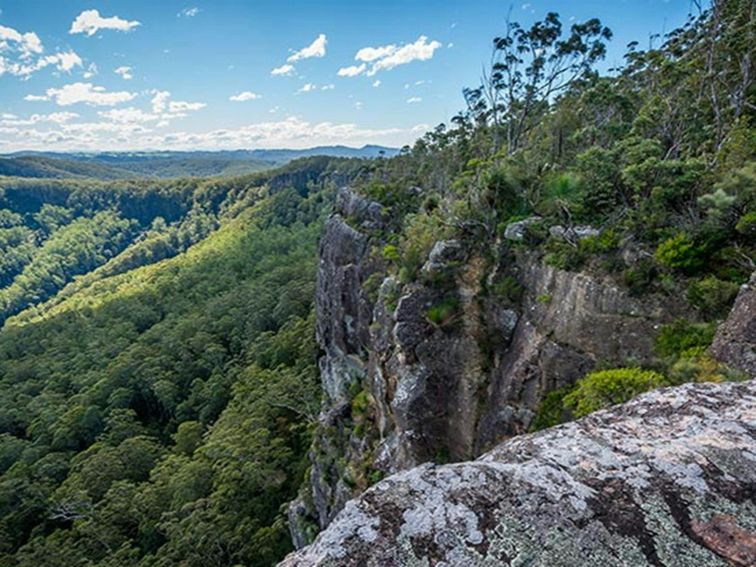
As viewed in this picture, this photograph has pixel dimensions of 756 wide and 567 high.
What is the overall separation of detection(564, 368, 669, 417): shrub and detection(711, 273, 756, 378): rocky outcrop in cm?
107

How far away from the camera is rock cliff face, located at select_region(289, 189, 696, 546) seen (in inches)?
426

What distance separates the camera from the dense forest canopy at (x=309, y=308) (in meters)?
10.6

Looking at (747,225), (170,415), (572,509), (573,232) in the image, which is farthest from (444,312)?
(170,415)

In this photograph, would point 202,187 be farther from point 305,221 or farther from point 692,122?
point 692,122

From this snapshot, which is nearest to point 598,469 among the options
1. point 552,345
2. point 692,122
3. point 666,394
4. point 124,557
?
point 666,394

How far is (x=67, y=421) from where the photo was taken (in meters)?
47.3

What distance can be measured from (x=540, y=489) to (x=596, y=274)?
921cm

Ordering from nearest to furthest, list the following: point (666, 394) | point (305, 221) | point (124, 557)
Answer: point (666, 394)
point (124, 557)
point (305, 221)

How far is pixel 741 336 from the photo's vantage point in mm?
7484

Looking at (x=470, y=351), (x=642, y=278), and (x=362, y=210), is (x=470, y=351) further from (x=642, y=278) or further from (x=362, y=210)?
(x=362, y=210)

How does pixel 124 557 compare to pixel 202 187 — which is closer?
pixel 124 557

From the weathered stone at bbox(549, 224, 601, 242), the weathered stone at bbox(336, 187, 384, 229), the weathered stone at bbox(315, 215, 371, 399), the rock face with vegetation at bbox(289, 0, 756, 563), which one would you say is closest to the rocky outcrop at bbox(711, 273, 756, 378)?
the rock face with vegetation at bbox(289, 0, 756, 563)

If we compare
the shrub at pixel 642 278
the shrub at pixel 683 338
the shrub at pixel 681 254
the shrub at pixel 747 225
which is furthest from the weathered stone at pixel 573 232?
the shrub at pixel 683 338

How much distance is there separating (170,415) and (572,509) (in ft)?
188
